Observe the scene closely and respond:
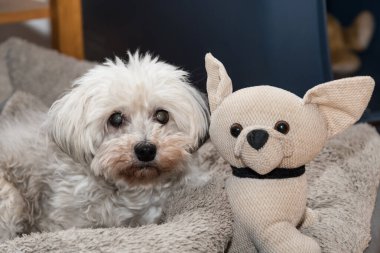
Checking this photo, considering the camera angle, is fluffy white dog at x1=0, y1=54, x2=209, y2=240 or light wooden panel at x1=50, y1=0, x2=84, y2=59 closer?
fluffy white dog at x1=0, y1=54, x2=209, y2=240

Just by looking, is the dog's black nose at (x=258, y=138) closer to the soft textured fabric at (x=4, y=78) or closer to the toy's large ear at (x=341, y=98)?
the toy's large ear at (x=341, y=98)

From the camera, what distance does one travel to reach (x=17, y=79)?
249 centimetres

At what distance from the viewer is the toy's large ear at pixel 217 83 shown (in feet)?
4.25

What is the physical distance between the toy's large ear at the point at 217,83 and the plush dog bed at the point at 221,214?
24cm

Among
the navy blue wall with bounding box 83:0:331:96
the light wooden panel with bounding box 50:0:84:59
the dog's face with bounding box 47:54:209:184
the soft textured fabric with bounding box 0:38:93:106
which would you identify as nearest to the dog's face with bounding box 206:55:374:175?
the dog's face with bounding box 47:54:209:184

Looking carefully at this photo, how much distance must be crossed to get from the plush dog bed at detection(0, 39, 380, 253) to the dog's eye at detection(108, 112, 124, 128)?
0.23 m

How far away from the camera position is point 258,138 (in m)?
→ 1.16

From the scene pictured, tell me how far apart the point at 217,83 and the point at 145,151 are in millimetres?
230

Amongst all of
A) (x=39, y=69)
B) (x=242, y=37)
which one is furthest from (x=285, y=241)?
(x=39, y=69)

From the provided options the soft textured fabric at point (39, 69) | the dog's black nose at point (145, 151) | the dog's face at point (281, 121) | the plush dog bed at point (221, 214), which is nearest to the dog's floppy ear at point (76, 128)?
the dog's black nose at point (145, 151)

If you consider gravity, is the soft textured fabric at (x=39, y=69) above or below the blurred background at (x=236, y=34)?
below

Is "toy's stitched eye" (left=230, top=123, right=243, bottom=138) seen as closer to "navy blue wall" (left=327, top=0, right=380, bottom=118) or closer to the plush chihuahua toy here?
the plush chihuahua toy

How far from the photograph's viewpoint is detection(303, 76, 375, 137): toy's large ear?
1217 mm

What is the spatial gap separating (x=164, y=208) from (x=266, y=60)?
25.5 inches
